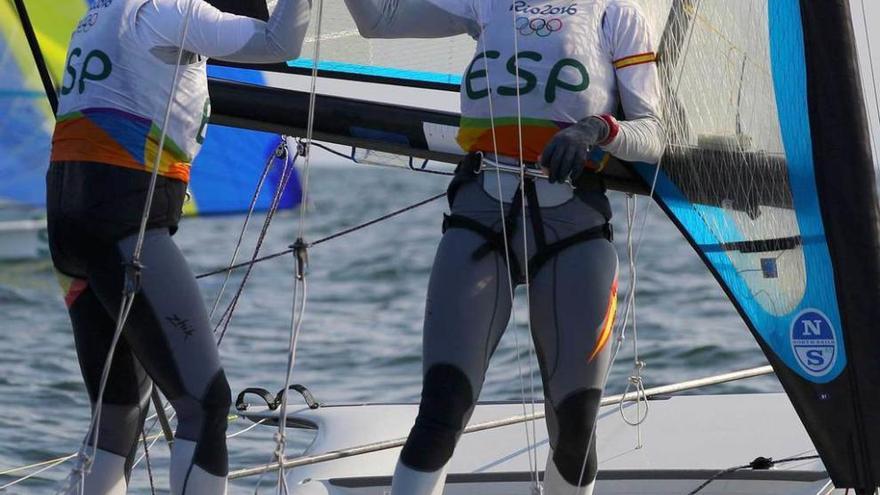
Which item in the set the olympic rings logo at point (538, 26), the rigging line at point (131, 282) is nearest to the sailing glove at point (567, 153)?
the olympic rings logo at point (538, 26)

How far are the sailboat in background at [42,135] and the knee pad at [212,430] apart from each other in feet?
3.88

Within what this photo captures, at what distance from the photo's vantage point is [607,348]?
223 cm

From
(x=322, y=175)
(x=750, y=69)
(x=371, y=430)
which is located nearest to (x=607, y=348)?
(x=750, y=69)

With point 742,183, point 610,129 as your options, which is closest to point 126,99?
point 610,129

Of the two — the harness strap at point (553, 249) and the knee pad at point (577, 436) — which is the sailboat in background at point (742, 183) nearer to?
the knee pad at point (577, 436)

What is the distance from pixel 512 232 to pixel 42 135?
1498mm

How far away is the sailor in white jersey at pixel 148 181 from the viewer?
2.18 meters

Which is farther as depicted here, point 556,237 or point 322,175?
point 322,175

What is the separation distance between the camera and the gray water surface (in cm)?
469

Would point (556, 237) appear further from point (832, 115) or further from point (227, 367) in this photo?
point (227, 367)

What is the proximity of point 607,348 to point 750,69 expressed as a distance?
53cm

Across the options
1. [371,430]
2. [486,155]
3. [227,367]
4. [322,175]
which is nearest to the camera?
[486,155]

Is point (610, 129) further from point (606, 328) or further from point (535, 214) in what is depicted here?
point (606, 328)

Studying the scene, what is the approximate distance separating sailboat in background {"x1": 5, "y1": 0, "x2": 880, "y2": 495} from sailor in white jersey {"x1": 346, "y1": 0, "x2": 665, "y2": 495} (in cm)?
7
